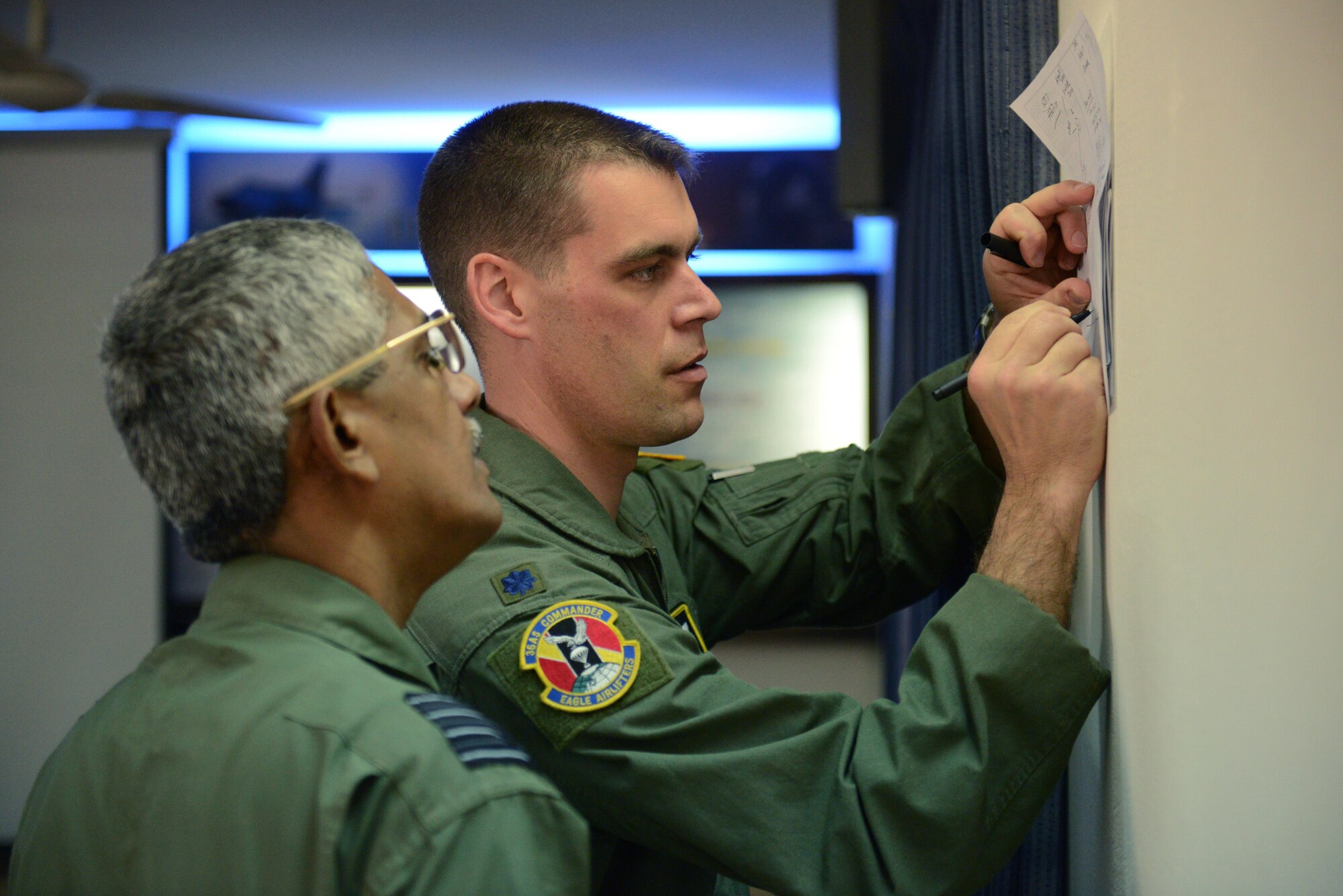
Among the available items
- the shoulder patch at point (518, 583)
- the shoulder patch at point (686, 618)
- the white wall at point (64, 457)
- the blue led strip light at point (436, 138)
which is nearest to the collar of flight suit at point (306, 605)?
the shoulder patch at point (518, 583)

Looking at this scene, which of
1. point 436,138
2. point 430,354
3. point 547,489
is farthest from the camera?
point 436,138

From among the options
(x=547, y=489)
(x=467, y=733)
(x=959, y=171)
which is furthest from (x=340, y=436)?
(x=959, y=171)

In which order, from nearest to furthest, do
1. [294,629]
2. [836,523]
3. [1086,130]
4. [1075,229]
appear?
[294,629], [1086,130], [1075,229], [836,523]

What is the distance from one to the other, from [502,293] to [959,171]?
72cm

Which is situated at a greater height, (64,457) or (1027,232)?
(1027,232)

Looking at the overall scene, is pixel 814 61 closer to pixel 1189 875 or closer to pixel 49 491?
pixel 49 491

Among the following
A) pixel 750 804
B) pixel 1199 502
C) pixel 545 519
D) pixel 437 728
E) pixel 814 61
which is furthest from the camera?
pixel 814 61

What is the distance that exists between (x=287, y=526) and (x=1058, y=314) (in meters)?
0.70

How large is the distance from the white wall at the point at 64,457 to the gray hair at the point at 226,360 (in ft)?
10.3

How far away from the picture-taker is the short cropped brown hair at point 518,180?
137cm

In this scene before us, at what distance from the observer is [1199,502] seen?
0.85 meters

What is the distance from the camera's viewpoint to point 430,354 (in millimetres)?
915

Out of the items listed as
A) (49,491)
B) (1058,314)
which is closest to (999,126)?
(1058,314)

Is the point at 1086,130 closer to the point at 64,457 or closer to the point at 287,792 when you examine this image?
the point at 287,792
